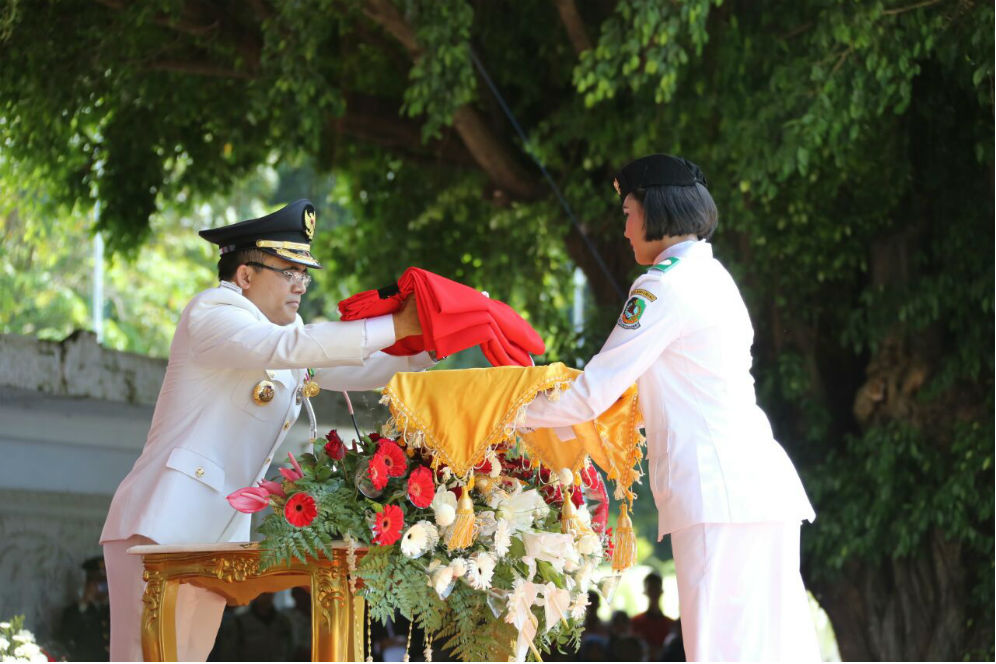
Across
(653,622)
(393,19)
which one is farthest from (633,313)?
(653,622)

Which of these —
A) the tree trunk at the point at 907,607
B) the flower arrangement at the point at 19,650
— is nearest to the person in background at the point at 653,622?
the tree trunk at the point at 907,607

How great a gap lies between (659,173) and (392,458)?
3.22 ft

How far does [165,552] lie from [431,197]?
5.34 metres

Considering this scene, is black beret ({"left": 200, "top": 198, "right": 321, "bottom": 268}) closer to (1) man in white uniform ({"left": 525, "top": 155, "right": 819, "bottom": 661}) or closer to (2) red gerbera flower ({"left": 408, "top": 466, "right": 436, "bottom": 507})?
(2) red gerbera flower ({"left": 408, "top": 466, "right": 436, "bottom": 507})

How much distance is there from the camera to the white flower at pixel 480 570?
10.3 ft

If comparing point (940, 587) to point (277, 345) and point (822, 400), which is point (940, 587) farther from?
point (277, 345)

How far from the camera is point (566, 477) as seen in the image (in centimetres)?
332

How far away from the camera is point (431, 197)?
27.4 feet

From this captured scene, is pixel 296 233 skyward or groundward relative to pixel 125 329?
groundward

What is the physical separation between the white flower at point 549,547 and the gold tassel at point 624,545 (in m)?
0.13

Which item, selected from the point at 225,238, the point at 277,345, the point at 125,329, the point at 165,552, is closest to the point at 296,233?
the point at 225,238

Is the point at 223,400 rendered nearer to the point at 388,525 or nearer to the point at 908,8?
the point at 388,525

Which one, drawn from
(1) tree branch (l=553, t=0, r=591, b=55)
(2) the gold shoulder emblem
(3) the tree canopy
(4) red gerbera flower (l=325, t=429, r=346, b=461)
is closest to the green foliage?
(3) the tree canopy

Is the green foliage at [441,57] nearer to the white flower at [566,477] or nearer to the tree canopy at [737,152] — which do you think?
the tree canopy at [737,152]
